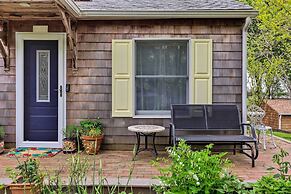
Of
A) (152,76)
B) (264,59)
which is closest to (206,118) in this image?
(152,76)

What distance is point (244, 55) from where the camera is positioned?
544 centimetres

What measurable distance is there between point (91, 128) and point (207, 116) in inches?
75.8

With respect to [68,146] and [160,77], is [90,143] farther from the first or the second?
[160,77]

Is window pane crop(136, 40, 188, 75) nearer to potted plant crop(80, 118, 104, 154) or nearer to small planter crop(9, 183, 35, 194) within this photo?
potted plant crop(80, 118, 104, 154)

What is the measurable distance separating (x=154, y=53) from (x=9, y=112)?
2757 mm

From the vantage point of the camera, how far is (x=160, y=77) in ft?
18.7

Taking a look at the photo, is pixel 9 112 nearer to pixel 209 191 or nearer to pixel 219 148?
pixel 219 148

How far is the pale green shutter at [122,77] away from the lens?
18.1ft

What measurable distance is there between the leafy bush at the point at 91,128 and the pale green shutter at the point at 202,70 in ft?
5.51

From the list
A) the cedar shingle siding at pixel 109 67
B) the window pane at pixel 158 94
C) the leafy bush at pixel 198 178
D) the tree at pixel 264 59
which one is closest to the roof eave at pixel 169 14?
the cedar shingle siding at pixel 109 67

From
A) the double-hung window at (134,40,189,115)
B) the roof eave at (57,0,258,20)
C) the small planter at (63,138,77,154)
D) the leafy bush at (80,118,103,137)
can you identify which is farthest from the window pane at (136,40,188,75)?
the small planter at (63,138,77,154)

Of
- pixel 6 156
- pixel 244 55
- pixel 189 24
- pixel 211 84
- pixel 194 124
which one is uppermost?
pixel 189 24

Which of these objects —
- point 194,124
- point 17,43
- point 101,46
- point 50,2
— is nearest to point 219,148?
point 194,124

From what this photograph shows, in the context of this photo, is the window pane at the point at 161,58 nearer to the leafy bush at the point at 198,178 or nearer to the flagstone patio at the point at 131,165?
the flagstone patio at the point at 131,165
